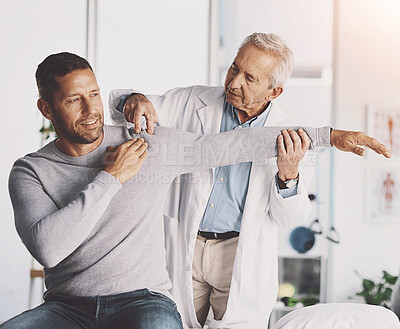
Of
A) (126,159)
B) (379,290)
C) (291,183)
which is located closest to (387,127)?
(379,290)

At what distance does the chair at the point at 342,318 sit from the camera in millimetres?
1756

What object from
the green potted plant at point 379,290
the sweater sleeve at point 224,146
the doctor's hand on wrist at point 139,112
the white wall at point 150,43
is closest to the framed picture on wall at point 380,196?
the green potted plant at point 379,290

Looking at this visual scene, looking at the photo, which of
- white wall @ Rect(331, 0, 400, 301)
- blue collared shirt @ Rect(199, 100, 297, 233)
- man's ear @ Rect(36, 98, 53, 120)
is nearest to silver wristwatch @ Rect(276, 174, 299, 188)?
blue collared shirt @ Rect(199, 100, 297, 233)

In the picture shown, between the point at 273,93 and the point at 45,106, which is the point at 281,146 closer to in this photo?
the point at 273,93

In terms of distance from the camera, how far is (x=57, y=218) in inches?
53.7

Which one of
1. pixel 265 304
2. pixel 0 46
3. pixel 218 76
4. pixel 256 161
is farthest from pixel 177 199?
pixel 0 46

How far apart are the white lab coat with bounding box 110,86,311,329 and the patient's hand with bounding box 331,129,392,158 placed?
241 mm

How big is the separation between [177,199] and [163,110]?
334mm

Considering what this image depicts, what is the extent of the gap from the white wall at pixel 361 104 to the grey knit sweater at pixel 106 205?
216cm

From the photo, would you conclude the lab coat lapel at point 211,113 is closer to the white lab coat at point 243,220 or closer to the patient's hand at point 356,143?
the white lab coat at point 243,220

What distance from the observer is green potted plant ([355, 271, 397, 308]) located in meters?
3.50

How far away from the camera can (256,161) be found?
188cm

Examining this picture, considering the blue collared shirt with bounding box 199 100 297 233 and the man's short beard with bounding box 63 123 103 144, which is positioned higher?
the man's short beard with bounding box 63 123 103 144

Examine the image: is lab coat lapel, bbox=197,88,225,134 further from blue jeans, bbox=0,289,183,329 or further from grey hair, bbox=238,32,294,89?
blue jeans, bbox=0,289,183,329
